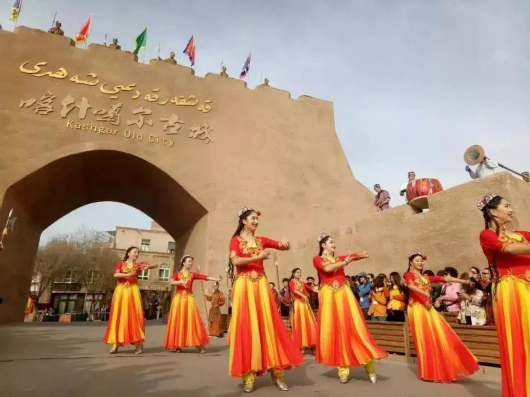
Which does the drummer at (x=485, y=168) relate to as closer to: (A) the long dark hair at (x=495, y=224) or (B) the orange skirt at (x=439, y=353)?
(B) the orange skirt at (x=439, y=353)

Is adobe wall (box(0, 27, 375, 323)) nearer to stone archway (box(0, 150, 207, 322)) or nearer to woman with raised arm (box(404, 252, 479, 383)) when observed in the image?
stone archway (box(0, 150, 207, 322))

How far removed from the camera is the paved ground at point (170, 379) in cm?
353

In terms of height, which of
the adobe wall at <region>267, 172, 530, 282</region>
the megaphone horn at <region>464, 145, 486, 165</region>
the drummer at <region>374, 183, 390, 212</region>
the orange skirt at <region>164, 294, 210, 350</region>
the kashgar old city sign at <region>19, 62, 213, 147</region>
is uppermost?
the kashgar old city sign at <region>19, 62, 213, 147</region>

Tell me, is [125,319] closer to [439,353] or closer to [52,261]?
[439,353]

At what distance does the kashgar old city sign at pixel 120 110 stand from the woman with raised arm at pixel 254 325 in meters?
9.42

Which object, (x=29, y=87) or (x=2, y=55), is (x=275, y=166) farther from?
(x=2, y=55)

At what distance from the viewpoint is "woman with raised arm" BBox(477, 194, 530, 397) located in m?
2.63

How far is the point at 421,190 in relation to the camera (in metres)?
8.97

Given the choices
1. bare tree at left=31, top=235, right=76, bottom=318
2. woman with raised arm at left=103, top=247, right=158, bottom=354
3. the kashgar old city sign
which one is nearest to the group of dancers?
woman with raised arm at left=103, top=247, right=158, bottom=354

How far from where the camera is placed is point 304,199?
14.1m

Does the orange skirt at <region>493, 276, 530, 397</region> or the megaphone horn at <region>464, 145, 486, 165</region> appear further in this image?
the megaphone horn at <region>464, 145, 486, 165</region>

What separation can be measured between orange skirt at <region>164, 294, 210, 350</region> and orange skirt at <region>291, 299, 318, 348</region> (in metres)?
1.67

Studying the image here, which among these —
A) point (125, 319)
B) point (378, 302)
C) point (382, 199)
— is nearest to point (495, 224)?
point (378, 302)

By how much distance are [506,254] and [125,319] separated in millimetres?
5928
